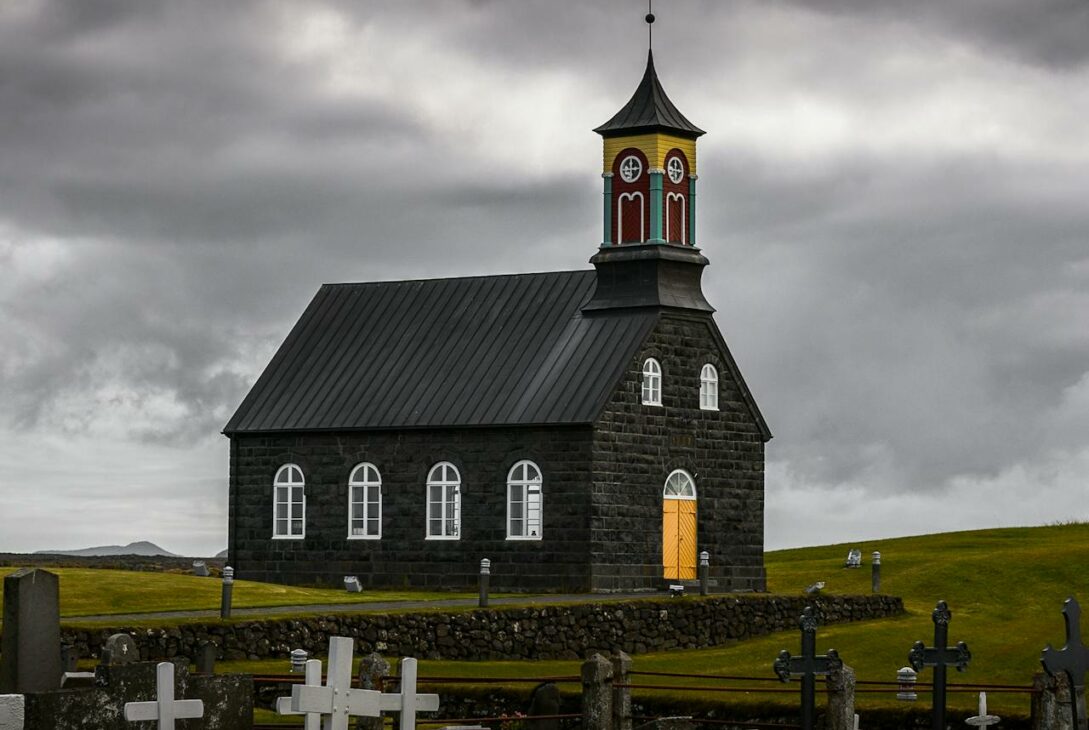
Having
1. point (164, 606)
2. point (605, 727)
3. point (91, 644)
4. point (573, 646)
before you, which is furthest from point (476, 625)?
point (605, 727)

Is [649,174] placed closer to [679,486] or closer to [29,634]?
[679,486]

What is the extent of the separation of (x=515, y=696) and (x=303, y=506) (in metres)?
20.5

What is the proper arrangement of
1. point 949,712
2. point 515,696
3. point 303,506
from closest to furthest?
point 949,712, point 515,696, point 303,506

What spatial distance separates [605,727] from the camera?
25344 millimetres

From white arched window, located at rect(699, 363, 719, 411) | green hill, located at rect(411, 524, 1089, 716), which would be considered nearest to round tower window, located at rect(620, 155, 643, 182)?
white arched window, located at rect(699, 363, 719, 411)

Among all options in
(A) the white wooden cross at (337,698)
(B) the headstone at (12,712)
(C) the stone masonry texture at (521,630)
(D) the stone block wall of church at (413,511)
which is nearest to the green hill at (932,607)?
(C) the stone masonry texture at (521,630)

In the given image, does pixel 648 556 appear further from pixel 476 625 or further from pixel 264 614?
pixel 264 614

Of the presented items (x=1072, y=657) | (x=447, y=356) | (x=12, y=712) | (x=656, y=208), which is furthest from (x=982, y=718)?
(x=447, y=356)

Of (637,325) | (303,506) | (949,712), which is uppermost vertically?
(637,325)

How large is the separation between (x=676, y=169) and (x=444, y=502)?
10.2m

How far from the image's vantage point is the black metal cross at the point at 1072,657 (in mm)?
26094

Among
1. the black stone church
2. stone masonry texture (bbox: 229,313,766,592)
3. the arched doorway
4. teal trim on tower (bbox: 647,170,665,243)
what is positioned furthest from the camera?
teal trim on tower (bbox: 647,170,665,243)

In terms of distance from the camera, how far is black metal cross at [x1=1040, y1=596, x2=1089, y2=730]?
85.6 ft

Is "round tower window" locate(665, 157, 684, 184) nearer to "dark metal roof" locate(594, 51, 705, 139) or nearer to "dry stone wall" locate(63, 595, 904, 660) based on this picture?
"dark metal roof" locate(594, 51, 705, 139)
